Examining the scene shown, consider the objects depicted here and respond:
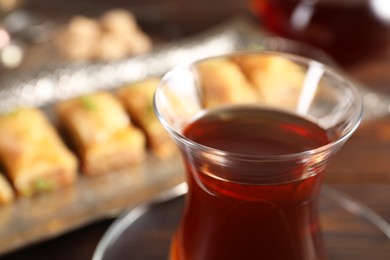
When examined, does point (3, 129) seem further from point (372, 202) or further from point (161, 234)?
point (372, 202)

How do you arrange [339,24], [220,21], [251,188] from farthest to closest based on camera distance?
[220,21] → [339,24] → [251,188]

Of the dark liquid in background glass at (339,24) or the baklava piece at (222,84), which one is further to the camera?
the dark liquid in background glass at (339,24)

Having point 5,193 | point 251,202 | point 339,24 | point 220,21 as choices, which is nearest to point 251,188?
point 251,202

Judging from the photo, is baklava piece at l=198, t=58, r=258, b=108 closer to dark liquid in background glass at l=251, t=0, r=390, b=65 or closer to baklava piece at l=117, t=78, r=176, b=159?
baklava piece at l=117, t=78, r=176, b=159

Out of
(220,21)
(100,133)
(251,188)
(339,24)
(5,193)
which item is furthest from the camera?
(220,21)

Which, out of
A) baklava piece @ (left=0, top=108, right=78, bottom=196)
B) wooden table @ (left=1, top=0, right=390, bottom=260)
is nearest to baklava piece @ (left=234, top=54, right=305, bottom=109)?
wooden table @ (left=1, top=0, right=390, bottom=260)

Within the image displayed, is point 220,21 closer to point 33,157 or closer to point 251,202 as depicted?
point 33,157

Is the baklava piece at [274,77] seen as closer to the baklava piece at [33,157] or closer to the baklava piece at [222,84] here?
the baklava piece at [222,84]

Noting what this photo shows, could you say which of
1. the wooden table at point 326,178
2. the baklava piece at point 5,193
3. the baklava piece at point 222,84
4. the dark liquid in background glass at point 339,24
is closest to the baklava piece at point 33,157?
the baklava piece at point 5,193

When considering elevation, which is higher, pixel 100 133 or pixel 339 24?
pixel 339 24
